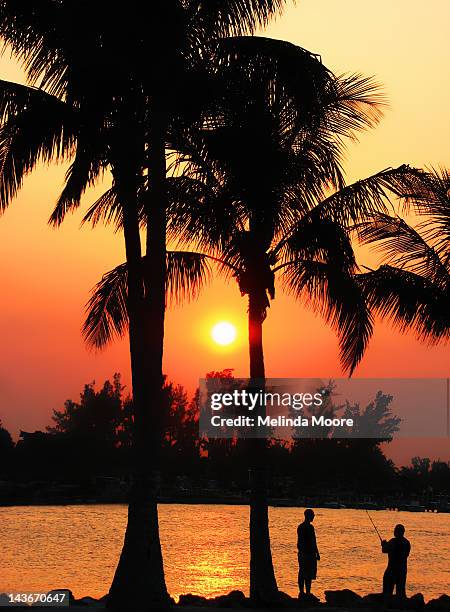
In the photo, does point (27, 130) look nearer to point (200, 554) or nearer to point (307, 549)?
point (307, 549)

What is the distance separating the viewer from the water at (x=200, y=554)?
2226 inches

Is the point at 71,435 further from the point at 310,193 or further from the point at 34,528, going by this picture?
the point at 310,193

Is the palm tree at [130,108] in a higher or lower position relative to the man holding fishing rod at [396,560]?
higher

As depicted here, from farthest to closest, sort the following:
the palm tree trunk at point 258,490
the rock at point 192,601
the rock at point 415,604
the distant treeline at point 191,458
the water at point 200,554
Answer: the distant treeline at point 191,458 → the water at point 200,554 → the palm tree trunk at point 258,490 → the rock at point 192,601 → the rock at point 415,604

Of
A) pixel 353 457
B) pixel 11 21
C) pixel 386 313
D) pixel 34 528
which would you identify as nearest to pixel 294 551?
pixel 34 528

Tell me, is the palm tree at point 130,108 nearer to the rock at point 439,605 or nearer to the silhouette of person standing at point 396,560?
the silhouette of person standing at point 396,560

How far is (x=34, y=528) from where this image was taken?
13912cm

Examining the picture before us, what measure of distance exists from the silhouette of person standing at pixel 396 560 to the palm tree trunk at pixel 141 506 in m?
4.05

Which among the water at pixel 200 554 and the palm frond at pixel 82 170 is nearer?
the palm frond at pixel 82 170

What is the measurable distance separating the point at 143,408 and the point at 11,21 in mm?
7083

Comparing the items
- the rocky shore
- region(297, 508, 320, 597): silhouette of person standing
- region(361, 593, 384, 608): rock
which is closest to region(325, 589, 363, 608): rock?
the rocky shore

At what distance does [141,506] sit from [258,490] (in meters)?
5.60

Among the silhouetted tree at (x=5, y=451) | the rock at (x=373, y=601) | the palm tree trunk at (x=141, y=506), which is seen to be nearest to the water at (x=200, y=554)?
the silhouetted tree at (x=5, y=451)

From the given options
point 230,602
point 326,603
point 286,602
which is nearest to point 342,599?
point 326,603
